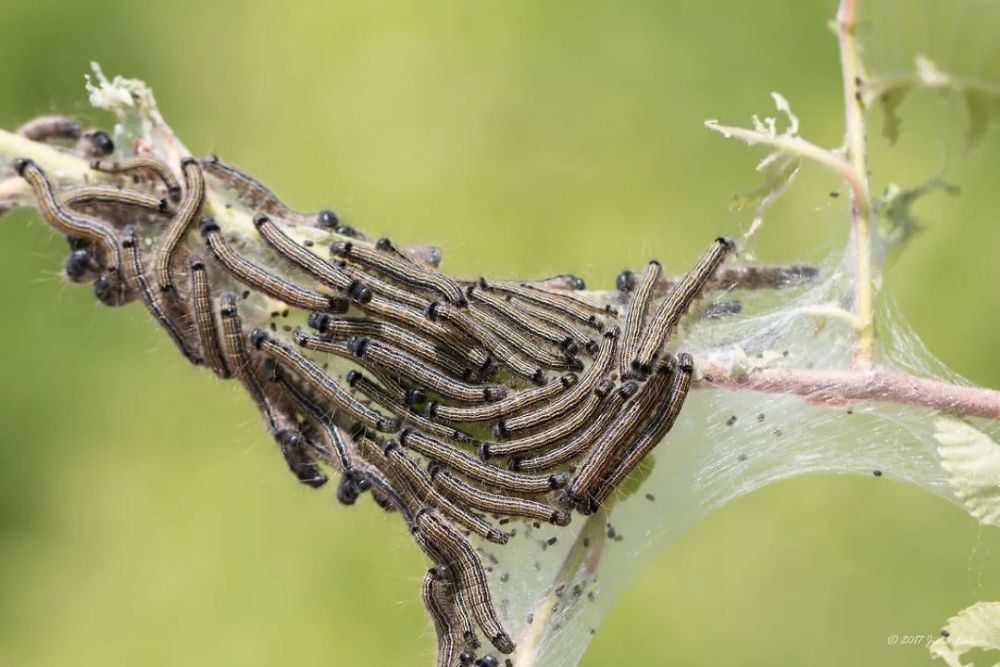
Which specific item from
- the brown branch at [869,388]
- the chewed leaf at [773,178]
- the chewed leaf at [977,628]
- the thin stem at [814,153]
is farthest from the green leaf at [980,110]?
the chewed leaf at [977,628]

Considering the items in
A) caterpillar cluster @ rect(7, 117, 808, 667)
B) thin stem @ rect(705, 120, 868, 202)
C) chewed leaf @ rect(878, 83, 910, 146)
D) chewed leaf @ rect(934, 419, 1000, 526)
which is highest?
chewed leaf @ rect(878, 83, 910, 146)

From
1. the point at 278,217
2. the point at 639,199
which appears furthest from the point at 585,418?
the point at 639,199

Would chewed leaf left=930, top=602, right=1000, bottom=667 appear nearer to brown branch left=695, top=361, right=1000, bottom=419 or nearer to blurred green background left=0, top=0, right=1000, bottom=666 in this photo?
brown branch left=695, top=361, right=1000, bottom=419

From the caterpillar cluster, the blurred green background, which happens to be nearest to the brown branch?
the caterpillar cluster

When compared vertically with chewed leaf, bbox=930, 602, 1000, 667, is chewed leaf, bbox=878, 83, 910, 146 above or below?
above

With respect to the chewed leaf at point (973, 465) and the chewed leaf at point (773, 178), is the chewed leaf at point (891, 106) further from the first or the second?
the chewed leaf at point (973, 465)
